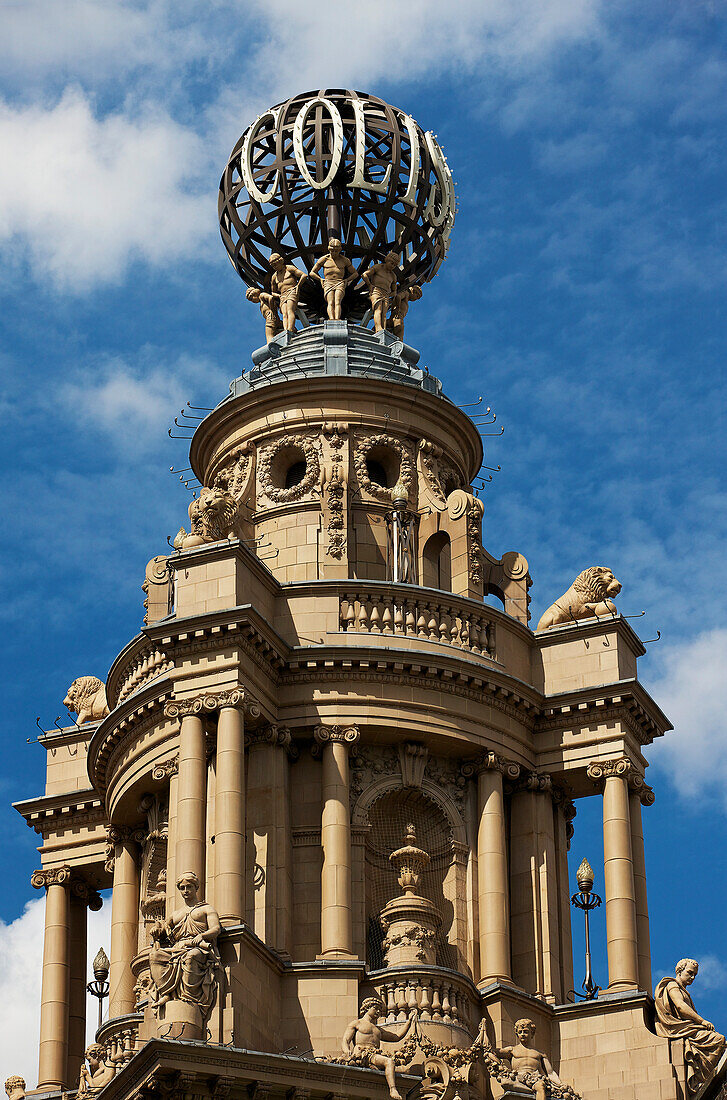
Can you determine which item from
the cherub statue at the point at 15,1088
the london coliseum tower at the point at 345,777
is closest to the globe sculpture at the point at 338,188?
the london coliseum tower at the point at 345,777

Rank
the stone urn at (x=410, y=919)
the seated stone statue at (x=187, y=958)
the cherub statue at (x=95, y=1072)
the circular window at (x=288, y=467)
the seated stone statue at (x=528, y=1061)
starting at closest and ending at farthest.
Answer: the seated stone statue at (x=187, y=958), the seated stone statue at (x=528, y=1061), the cherub statue at (x=95, y=1072), the stone urn at (x=410, y=919), the circular window at (x=288, y=467)

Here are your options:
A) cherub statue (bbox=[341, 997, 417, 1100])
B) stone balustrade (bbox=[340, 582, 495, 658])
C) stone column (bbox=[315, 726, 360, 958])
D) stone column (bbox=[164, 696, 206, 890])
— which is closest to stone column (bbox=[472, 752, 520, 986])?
stone balustrade (bbox=[340, 582, 495, 658])

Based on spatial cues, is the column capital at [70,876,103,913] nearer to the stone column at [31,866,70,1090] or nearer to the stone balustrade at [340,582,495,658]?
the stone column at [31,866,70,1090]

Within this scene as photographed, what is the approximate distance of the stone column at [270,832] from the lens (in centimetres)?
5309

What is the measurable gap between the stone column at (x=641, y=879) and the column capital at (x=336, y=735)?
19.1 ft

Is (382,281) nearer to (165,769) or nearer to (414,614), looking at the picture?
(414,614)

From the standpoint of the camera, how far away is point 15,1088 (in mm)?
54844

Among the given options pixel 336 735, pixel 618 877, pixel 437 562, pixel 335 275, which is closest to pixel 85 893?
pixel 336 735

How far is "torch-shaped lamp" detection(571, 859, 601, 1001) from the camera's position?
5547 cm

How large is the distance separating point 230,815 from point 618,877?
7876mm

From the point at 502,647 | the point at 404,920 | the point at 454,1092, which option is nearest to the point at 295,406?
the point at 502,647

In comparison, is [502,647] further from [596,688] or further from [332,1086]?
[332,1086]

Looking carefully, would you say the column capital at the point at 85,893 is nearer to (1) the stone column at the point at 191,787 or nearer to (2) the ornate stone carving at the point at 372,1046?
(1) the stone column at the point at 191,787

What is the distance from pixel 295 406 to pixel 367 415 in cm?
152
